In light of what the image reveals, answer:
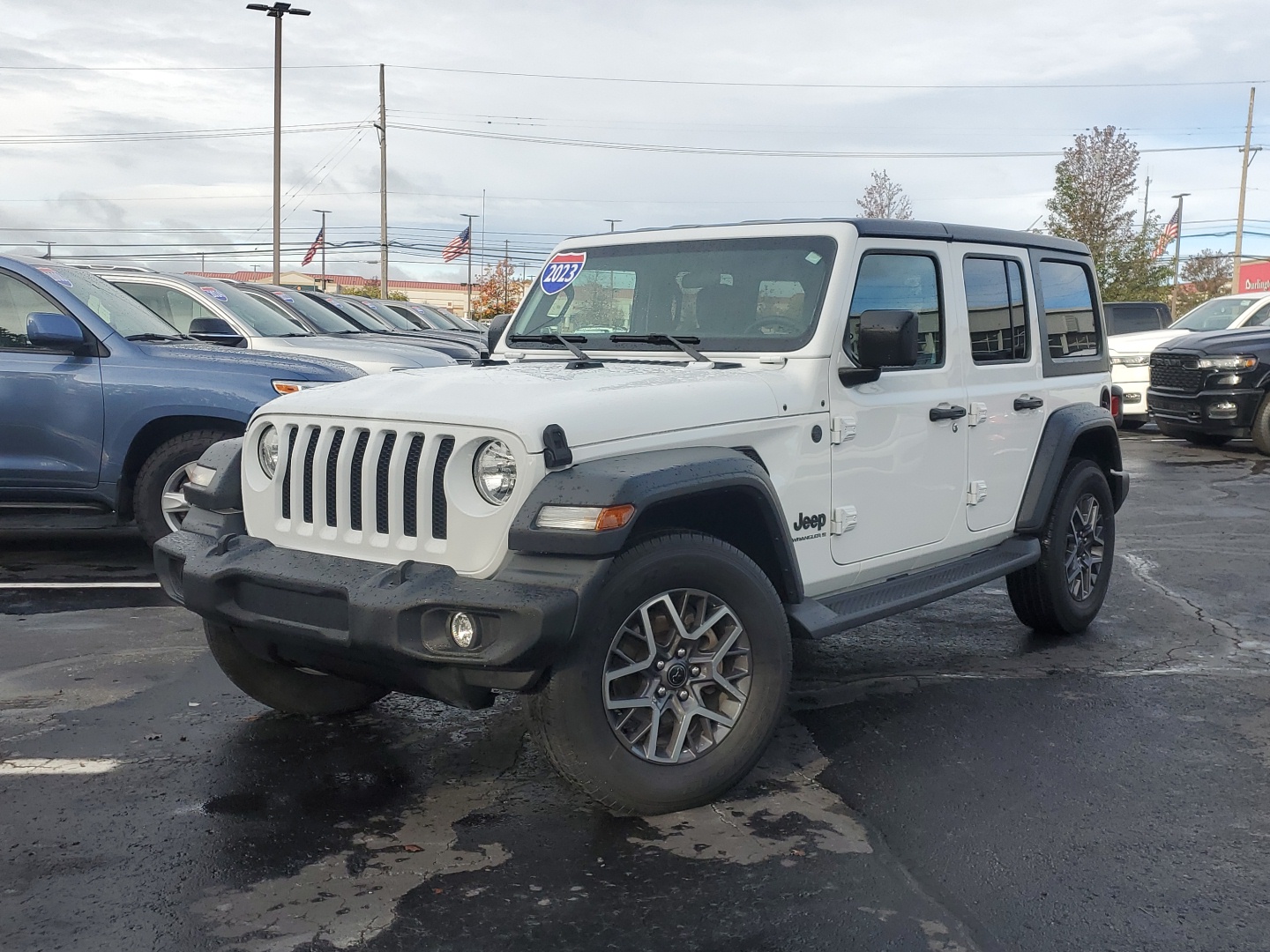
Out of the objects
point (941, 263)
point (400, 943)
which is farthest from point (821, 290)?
point (400, 943)

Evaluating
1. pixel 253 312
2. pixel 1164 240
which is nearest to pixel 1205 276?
pixel 1164 240

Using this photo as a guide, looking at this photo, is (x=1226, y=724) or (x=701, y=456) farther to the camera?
(x=1226, y=724)

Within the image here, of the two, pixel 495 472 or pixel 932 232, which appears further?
pixel 932 232

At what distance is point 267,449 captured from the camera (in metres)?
4.16

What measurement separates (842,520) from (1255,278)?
61.7m

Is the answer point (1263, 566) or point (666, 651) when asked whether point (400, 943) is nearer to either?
point (666, 651)

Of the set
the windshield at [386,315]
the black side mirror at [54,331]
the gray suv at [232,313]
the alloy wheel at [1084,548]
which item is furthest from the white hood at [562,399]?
the windshield at [386,315]

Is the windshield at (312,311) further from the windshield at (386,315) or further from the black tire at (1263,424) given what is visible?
the black tire at (1263,424)

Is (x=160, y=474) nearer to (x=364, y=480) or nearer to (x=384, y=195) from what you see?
(x=364, y=480)

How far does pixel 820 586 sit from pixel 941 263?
1.62 m

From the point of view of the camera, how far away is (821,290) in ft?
15.1

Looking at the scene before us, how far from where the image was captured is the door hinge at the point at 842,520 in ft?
14.7

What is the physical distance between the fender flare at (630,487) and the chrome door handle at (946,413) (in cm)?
126

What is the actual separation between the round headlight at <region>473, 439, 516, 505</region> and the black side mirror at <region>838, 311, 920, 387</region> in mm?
1507
